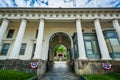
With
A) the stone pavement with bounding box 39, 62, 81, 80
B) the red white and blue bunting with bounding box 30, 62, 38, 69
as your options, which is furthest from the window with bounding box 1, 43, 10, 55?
the stone pavement with bounding box 39, 62, 81, 80

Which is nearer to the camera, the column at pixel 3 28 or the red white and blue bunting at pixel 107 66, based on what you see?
the red white and blue bunting at pixel 107 66

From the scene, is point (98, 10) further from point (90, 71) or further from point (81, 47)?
point (90, 71)

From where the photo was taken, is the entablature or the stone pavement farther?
the entablature

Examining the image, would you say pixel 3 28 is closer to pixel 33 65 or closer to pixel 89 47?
pixel 33 65

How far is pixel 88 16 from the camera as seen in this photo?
15742 mm

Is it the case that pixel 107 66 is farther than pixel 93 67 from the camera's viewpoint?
No

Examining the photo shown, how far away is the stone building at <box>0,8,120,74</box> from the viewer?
468 inches

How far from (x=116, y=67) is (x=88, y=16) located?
27.5 ft

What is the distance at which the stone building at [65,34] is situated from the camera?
1189cm

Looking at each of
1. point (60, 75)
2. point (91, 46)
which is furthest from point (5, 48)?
point (91, 46)

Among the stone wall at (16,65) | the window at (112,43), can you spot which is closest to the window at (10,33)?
the stone wall at (16,65)

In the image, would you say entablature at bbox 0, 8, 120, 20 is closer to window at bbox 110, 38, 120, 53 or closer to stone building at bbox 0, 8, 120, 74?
stone building at bbox 0, 8, 120, 74

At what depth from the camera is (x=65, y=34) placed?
18781 mm

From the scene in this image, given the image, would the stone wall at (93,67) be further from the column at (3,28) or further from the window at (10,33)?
the window at (10,33)
